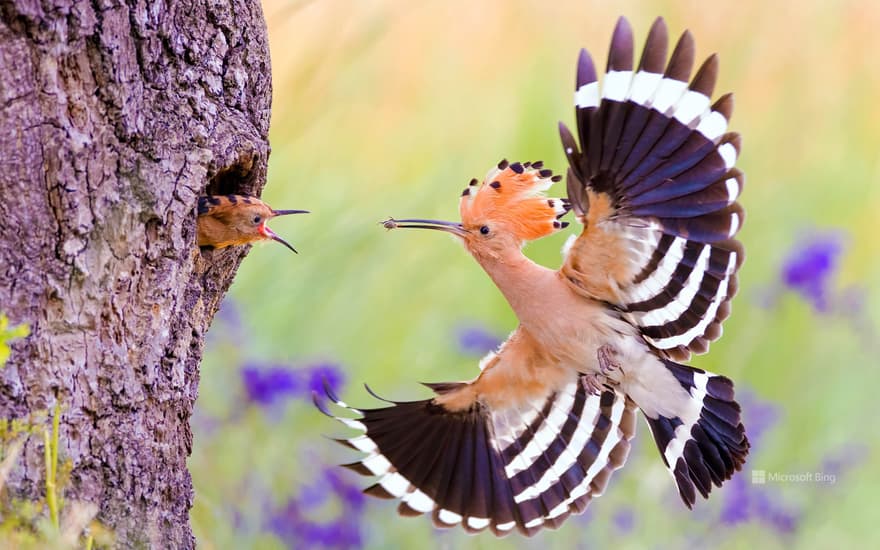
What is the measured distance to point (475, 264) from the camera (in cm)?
521

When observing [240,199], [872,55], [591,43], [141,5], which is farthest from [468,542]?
[872,55]

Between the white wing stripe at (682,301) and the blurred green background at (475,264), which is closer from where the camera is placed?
the white wing stripe at (682,301)

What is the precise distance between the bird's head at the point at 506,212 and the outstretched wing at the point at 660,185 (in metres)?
0.17

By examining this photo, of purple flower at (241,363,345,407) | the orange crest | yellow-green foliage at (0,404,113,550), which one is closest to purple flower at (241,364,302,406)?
purple flower at (241,363,345,407)

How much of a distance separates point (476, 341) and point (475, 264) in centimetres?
152

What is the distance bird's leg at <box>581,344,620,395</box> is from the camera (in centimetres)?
242

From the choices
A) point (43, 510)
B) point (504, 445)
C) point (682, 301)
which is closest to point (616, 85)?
point (682, 301)

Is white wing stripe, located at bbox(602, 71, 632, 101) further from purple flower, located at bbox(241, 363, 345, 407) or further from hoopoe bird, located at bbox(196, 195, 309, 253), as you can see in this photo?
purple flower, located at bbox(241, 363, 345, 407)

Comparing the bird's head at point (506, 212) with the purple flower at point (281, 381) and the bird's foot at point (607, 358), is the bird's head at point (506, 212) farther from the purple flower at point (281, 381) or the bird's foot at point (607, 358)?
the purple flower at point (281, 381)

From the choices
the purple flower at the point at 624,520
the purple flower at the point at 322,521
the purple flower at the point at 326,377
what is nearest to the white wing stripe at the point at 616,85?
the purple flower at the point at 326,377

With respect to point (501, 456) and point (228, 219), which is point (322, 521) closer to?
point (501, 456)

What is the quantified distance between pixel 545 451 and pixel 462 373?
1709mm

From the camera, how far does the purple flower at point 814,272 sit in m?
3.67

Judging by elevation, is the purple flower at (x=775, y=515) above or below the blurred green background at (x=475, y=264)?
below
